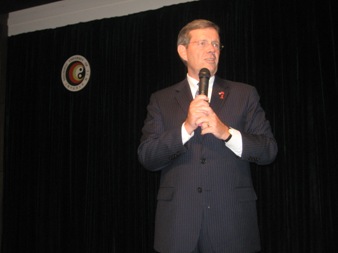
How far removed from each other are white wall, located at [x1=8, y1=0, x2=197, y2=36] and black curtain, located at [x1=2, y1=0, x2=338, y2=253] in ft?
0.68

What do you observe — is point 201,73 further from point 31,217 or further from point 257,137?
point 31,217

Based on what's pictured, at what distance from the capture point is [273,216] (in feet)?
9.34

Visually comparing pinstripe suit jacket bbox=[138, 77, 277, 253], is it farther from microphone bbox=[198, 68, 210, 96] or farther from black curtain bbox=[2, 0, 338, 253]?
black curtain bbox=[2, 0, 338, 253]

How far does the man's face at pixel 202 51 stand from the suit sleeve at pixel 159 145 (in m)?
0.30

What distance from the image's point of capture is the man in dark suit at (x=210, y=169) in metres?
1.36

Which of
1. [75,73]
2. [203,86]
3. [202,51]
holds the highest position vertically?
[75,73]

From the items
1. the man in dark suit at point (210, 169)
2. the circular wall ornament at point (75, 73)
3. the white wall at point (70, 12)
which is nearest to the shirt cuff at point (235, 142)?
the man in dark suit at point (210, 169)

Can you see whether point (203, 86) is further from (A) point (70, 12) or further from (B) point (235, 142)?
(A) point (70, 12)

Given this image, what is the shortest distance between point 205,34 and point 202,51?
106mm

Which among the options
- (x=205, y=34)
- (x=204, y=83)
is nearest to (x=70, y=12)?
(x=205, y=34)

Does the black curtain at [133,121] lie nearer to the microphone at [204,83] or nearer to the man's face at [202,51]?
the man's face at [202,51]

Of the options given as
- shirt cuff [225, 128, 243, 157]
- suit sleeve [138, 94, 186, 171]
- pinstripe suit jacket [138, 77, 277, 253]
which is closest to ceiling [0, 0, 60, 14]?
suit sleeve [138, 94, 186, 171]

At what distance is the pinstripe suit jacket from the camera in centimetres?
137

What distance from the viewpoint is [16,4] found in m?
4.07
